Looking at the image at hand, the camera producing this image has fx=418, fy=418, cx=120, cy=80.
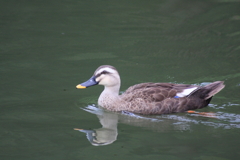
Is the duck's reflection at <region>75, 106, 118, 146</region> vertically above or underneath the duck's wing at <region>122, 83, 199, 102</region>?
underneath

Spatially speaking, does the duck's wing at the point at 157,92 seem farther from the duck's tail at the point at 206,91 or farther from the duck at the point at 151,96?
the duck's tail at the point at 206,91

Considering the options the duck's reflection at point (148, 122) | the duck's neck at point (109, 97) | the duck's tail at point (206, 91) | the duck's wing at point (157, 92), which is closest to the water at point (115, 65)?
the duck's reflection at point (148, 122)

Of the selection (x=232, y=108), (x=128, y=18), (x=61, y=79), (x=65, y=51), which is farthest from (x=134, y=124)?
(x=128, y=18)

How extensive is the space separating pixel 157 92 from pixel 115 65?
264cm

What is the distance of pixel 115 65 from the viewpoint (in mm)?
11461

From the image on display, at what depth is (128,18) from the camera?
15.3 metres

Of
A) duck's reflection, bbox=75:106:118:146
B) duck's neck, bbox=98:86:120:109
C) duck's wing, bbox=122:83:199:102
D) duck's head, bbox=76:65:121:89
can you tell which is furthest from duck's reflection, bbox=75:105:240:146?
duck's head, bbox=76:65:121:89

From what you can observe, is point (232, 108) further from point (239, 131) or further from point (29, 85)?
point (29, 85)

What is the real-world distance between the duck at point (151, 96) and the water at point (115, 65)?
0.85 feet

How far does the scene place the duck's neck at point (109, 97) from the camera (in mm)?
9234

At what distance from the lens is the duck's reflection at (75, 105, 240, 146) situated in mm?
7636

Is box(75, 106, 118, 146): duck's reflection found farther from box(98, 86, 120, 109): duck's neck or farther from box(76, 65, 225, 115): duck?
box(76, 65, 225, 115): duck

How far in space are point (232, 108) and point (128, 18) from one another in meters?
7.27

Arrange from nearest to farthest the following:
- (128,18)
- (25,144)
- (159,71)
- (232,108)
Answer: (25,144), (232,108), (159,71), (128,18)
